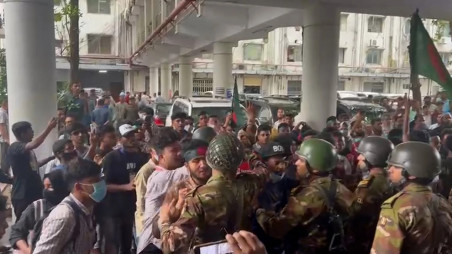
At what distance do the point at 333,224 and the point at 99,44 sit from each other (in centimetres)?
3478

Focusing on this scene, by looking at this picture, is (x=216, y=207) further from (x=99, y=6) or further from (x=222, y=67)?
(x=99, y=6)

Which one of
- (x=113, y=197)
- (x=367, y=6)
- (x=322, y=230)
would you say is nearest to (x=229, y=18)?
(x=367, y=6)

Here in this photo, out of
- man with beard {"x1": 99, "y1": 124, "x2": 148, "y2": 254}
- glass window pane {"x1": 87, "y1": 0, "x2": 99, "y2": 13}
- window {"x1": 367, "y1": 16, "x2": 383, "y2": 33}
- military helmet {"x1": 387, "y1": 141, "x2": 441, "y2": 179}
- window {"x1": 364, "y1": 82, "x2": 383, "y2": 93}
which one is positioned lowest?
man with beard {"x1": 99, "y1": 124, "x2": 148, "y2": 254}

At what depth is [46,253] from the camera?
8.97ft

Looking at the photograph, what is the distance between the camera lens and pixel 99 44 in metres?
35.4

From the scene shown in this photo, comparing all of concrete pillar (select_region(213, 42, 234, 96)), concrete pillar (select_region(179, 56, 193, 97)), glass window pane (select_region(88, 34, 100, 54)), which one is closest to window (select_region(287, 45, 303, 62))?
concrete pillar (select_region(179, 56, 193, 97))

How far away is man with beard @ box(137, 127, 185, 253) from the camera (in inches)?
140

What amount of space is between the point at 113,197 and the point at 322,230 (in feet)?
7.66

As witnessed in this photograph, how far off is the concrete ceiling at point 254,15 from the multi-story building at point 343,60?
14.9 meters

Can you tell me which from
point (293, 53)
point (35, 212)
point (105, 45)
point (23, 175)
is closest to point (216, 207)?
point (35, 212)

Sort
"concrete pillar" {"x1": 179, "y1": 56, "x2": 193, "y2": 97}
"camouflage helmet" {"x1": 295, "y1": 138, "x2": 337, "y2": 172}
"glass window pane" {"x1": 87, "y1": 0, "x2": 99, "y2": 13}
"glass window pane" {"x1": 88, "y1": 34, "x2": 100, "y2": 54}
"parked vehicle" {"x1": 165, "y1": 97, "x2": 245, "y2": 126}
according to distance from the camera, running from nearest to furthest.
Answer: "camouflage helmet" {"x1": 295, "y1": 138, "x2": 337, "y2": 172} < "parked vehicle" {"x1": 165, "y1": 97, "x2": 245, "y2": 126} < "concrete pillar" {"x1": 179, "y1": 56, "x2": 193, "y2": 97} < "glass window pane" {"x1": 87, "y1": 0, "x2": 99, "y2": 13} < "glass window pane" {"x1": 88, "y1": 34, "x2": 100, "y2": 54}

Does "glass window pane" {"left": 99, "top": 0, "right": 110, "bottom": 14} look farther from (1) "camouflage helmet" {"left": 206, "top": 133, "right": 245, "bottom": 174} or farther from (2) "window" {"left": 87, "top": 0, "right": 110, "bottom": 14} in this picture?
(1) "camouflage helmet" {"left": 206, "top": 133, "right": 245, "bottom": 174}

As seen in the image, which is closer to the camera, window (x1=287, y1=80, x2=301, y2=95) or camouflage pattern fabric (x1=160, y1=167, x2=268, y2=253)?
camouflage pattern fabric (x1=160, y1=167, x2=268, y2=253)

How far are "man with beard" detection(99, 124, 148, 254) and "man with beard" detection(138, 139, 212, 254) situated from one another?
1079 mm
